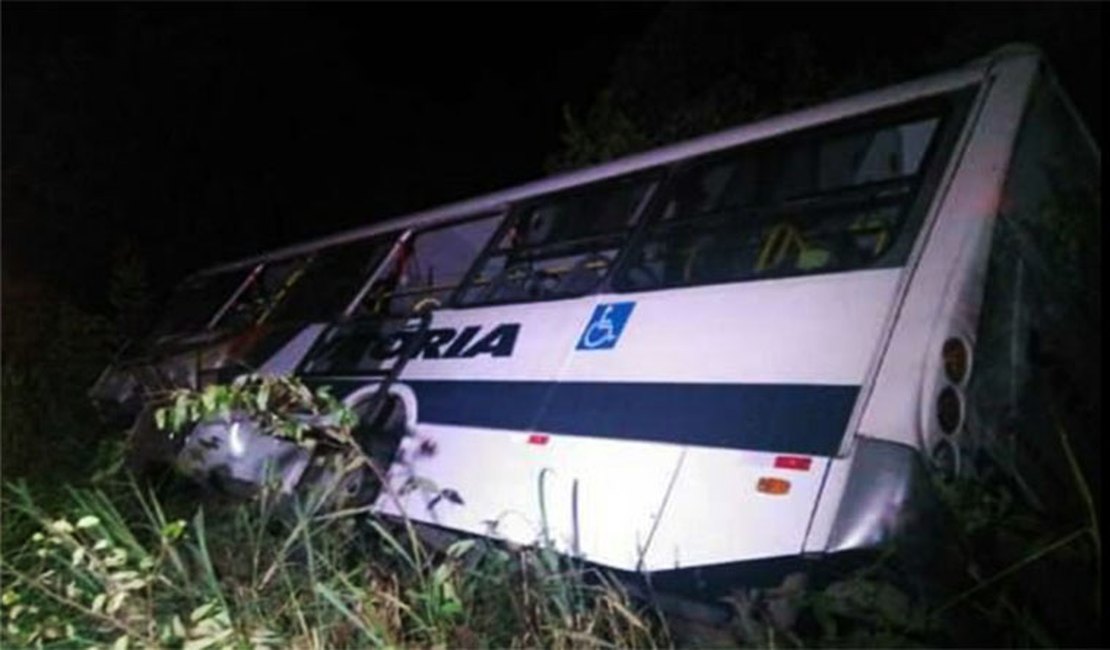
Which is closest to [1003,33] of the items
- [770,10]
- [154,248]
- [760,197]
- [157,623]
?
[770,10]

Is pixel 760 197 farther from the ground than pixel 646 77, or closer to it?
closer to it

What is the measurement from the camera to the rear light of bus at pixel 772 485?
8.91ft

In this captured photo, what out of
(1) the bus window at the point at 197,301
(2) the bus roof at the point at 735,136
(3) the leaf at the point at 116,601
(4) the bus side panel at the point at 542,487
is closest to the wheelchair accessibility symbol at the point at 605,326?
(4) the bus side panel at the point at 542,487

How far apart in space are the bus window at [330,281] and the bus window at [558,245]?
4.20 feet

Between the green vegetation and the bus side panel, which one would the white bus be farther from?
the green vegetation

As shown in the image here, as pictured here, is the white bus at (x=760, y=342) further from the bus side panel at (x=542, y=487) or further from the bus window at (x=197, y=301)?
the bus window at (x=197, y=301)

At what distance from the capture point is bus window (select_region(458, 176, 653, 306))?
4.19 metres

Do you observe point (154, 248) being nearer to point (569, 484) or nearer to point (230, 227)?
point (230, 227)

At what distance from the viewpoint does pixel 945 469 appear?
105 inches

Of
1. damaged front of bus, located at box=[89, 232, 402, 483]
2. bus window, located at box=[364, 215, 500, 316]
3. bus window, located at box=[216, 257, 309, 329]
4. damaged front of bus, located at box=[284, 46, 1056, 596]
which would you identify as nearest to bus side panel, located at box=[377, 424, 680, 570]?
damaged front of bus, located at box=[284, 46, 1056, 596]

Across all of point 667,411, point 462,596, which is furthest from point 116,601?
point 667,411

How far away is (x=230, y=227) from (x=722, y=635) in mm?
8927

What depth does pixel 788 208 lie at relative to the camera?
11.6 feet

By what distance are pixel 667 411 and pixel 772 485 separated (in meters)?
0.57
